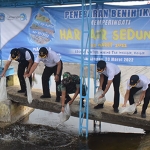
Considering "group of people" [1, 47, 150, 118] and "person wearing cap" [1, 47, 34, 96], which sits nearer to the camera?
"group of people" [1, 47, 150, 118]

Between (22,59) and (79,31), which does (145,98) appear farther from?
(22,59)

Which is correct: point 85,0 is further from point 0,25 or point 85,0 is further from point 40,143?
point 40,143

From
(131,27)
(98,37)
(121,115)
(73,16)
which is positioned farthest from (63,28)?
(121,115)

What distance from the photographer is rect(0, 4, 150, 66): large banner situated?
5.67 metres

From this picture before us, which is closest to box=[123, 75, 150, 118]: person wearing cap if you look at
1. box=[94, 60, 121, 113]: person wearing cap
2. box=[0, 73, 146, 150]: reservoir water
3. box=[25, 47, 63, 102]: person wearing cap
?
box=[94, 60, 121, 113]: person wearing cap

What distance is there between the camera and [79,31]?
6.18m

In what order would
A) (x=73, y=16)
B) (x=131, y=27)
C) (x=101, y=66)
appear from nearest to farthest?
(x=101, y=66) < (x=131, y=27) < (x=73, y=16)

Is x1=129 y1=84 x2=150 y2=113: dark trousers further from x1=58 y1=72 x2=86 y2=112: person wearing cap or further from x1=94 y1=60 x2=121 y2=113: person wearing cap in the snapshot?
x1=58 y1=72 x2=86 y2=112: person wearing cap

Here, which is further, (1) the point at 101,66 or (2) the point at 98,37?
(2) the point at 98,37

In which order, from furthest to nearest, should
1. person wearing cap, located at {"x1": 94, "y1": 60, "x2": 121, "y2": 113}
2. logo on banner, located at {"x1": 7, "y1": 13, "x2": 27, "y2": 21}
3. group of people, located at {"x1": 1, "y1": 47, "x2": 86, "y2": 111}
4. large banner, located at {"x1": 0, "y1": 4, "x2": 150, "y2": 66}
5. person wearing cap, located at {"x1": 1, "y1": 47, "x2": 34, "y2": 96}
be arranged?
1. logo on banner, located at {"x1": 7, "y1": 13, "x2": 27, "y2": 21}
2. person wearing cap, located at {"x1": 1, "y1": 47, "x2": 34, "y2": 96}
3. large banner, located at {"x1": 0, "y1": 4, "x2": 150, "y2": 66}
4. group of people, located at {"x1": 1, "y1": 47, "x2": 86, "y2": 111}
5. person wearing cap, located at {"x1": 94, "y1": 60, "x2": 121, "y2": 113}

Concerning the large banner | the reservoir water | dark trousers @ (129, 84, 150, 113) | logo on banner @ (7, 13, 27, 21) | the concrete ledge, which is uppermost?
logo on banner @ (7, 13, 27, 21)

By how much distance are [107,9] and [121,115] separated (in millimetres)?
2371

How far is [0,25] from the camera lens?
23.0ft

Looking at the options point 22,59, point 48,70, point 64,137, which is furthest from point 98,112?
point 22,59
